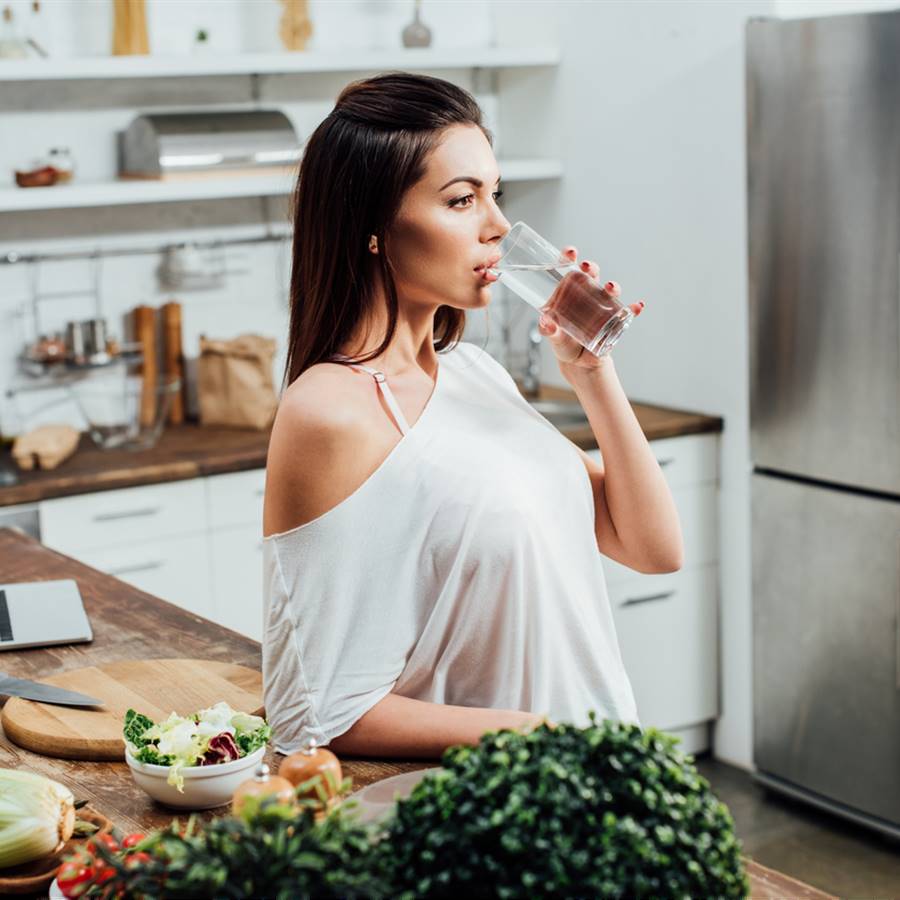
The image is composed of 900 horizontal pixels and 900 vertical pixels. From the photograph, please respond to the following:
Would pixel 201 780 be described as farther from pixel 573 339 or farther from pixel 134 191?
pixel 134 191

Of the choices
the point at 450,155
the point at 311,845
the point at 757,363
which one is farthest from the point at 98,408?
the point at 311,845

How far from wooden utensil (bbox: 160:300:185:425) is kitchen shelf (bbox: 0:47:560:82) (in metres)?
0.64

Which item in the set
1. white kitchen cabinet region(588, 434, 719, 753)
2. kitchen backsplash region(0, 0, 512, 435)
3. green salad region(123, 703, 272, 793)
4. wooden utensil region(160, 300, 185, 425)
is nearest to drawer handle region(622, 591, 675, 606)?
white kitchen cabinet region(588, 434, 719, 753)

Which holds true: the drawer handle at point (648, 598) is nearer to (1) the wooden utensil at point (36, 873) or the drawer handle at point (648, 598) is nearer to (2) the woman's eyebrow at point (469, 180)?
(2) the woman's eyebrow at point (469, 180)

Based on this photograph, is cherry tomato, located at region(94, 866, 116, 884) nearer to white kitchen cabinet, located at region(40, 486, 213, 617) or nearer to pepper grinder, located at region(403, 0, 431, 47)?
white kitchen cabinet, located at region(40, 486, 213, 617)

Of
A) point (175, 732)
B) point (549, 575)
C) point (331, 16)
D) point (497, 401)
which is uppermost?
point (331, 16)

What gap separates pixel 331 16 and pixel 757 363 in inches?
65.2

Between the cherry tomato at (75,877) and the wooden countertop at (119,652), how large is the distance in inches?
8.4

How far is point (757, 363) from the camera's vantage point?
11.6ft

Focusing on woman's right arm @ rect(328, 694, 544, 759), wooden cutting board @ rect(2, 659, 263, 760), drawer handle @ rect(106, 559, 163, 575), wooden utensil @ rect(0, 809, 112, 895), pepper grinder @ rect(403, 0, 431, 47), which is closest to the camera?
wooden utensil @ rect(0, 809, 112, 895)

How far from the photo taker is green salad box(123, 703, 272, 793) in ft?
4.55

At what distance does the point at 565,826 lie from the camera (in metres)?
0.96

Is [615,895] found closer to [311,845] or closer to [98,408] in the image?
[311,845]

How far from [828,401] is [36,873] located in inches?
97.6
